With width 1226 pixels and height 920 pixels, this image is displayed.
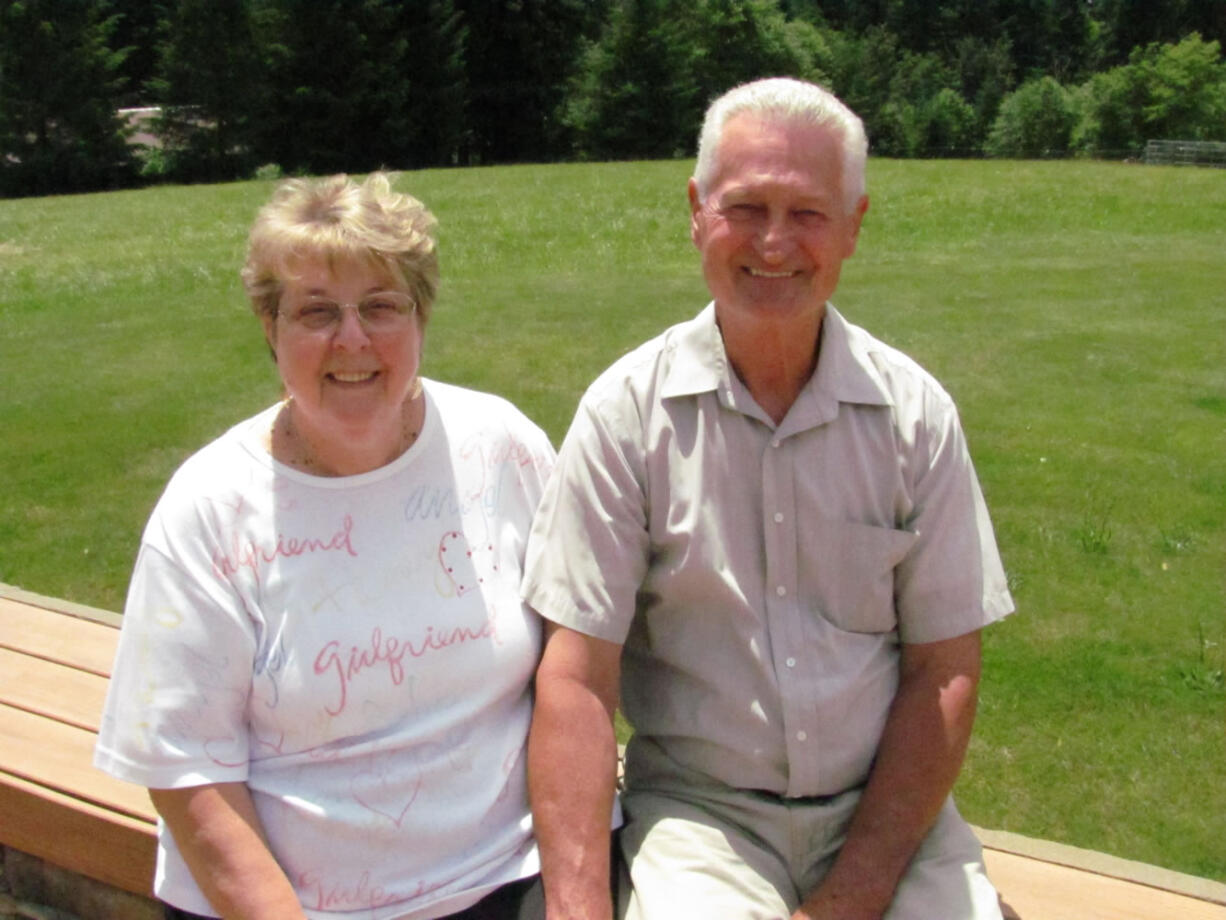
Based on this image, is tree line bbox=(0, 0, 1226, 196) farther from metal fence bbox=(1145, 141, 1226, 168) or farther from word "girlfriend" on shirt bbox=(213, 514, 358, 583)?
word "girlfriend" on shirt bbox=(213, 514, 358, 583)

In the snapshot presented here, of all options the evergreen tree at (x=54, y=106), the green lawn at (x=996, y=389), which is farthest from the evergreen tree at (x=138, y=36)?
the green lawn at (x=996, y=389)

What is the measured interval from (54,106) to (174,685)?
3827 cm

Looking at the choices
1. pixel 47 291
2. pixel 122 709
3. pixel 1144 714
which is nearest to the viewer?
pixel 122 709

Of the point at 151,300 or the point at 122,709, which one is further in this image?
the point at 151,300

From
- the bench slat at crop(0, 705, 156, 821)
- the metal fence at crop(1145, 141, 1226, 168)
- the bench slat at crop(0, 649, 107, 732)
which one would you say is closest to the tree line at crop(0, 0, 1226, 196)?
the metal fence at crop(1145, 141, 1226, 168)

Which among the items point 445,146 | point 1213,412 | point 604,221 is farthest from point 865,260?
point 445,146

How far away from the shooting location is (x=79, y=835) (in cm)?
285

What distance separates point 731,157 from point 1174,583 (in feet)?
11.4

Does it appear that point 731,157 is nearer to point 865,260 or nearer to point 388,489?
point 388,489

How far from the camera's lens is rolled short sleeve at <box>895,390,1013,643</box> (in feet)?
7.59

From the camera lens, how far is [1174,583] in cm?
497

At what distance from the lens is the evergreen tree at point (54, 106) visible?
3541 centimetres

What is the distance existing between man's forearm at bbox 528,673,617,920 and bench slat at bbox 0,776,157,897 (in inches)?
37.1

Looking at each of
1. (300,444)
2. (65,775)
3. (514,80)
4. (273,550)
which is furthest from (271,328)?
(514,80)
